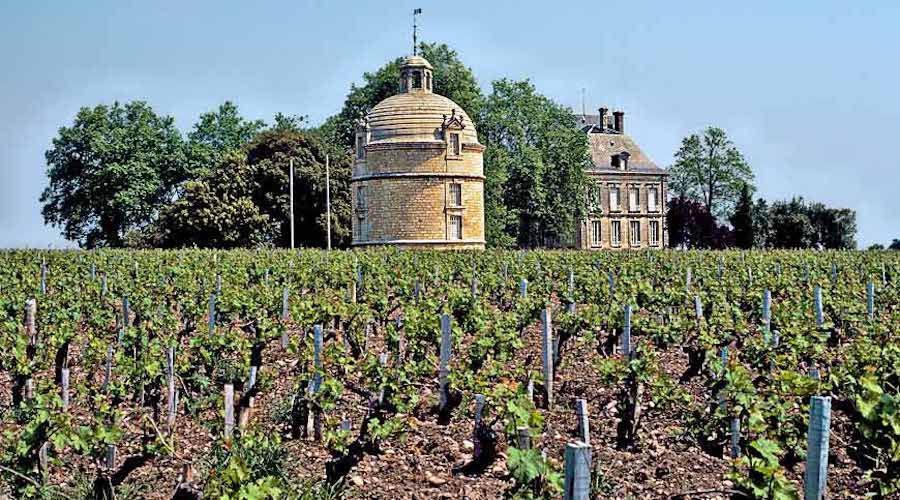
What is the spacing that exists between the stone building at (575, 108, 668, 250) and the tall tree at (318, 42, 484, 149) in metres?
16.9

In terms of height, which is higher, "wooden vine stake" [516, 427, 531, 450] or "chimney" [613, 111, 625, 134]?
"chimney" [613, 111, 625, 134]

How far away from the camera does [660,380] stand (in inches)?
430

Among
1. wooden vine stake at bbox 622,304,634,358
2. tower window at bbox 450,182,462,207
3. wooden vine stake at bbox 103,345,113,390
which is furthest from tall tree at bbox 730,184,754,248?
wooden vine stake at bbox 103,345,113,390

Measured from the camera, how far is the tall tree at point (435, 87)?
58000 mm

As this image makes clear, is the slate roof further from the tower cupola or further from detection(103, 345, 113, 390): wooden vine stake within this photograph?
detection(103, 345, 113, 390): wooden vine stake

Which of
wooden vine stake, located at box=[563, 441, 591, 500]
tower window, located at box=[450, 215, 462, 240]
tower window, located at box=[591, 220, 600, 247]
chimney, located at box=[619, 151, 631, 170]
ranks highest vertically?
chimney, located at box=[619, 151, 631, 170]

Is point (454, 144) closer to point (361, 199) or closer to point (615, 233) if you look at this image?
point (361, 199)

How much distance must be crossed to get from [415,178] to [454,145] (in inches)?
92.2

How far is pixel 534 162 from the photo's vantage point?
191 ft

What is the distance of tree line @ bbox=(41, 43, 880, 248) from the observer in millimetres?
52531

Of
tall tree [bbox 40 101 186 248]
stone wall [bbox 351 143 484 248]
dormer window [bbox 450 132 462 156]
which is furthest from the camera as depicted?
tall tree [bbox 40 101 186 248]

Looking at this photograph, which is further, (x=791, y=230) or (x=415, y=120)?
(x=791, y=230)

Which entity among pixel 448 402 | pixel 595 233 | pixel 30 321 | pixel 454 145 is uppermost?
pixel 454 145

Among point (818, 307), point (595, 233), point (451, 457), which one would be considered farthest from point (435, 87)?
point (451, 457)
